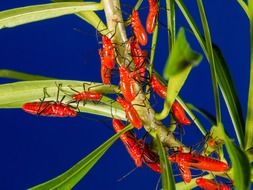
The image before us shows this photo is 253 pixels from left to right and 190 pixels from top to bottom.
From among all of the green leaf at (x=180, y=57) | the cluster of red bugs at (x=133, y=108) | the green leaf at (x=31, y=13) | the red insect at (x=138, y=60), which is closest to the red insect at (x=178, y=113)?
the cluster of red bugs at (x=133, y=108)

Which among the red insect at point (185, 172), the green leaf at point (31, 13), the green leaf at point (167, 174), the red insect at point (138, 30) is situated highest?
the green leaf at point (31, 13)

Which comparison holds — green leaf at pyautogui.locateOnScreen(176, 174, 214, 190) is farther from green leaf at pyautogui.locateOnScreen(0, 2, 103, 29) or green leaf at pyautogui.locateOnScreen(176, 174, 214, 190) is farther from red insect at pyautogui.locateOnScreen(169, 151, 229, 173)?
green leaf at pyautogui.locateOnScreen(0, 2, 103, 29)

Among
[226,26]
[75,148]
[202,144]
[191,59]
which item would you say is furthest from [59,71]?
[191,59]

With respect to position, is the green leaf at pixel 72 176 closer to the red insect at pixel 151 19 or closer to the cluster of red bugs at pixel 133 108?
the cluster of red bugs at pixel 133 108

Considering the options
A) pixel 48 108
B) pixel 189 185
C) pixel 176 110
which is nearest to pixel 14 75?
pixel 48 108

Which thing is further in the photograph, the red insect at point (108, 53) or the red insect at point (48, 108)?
the red insect at point (48, 108)

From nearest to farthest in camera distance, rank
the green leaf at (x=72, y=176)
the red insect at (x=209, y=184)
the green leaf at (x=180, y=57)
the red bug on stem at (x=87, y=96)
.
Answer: the green leaf at (x=180, y=57), the green leaf at (x=72, y=176), the red bug on stem at (x=87, y=96), the red insect at (x=209, y=184)

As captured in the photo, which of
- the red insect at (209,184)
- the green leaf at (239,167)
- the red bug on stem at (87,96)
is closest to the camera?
the green leaf at (239,167)

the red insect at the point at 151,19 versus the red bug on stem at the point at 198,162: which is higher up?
the red insect at the point at 151,19
